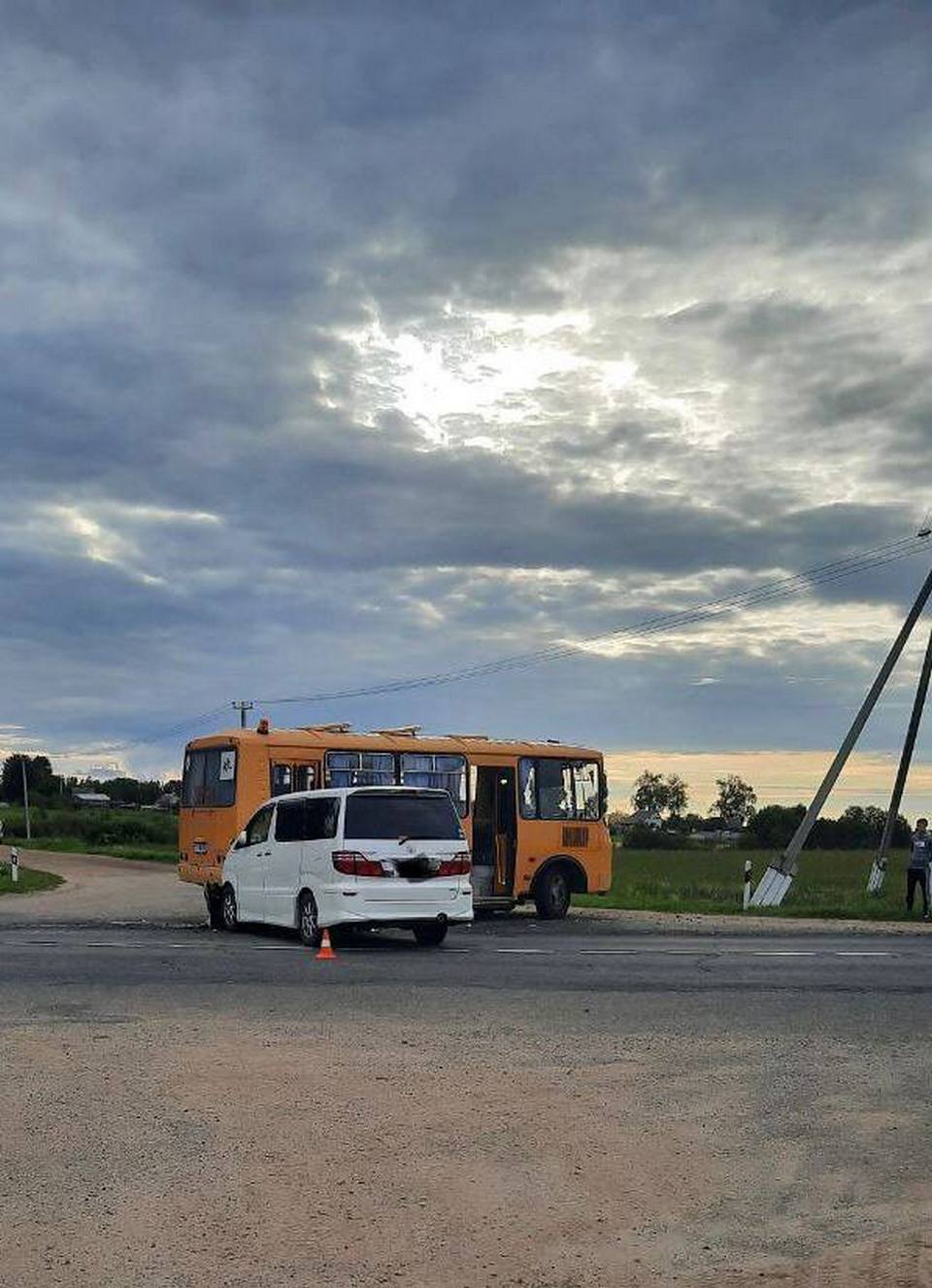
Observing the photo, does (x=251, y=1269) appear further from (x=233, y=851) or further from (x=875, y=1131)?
(x=233, y=851)

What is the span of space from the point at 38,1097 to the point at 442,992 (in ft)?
19.1

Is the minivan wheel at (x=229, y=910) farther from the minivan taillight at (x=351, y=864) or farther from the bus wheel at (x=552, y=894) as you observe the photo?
the bus wheel at (x=552, y=894)

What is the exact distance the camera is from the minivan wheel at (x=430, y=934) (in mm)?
19766

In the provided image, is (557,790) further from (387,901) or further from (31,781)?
(31,781)

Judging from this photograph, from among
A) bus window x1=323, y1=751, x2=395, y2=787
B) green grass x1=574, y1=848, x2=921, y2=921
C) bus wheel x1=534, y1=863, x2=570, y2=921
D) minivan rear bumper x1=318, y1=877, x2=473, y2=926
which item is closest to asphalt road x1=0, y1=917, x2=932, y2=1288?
minivan rear bumper x1=318, y1=877, x2=473, y2=926

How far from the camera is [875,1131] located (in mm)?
8156

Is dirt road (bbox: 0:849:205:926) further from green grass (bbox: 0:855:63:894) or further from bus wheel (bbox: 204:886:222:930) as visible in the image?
bus wheel (bbox: 204:886:222:930)

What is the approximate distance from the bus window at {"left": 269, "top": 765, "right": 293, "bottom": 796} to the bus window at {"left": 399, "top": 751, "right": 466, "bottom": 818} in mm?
2081

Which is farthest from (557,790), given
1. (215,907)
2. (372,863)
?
(372,863)

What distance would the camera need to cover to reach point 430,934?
19984 millimetres

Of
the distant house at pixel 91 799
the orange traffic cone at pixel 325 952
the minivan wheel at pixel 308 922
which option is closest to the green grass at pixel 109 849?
the minivan wheel at pixel 308 922

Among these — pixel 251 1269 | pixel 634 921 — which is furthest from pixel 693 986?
pixel 634 921

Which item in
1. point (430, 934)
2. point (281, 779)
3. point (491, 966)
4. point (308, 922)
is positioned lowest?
point (491, 966)

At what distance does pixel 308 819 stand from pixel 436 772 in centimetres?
663
